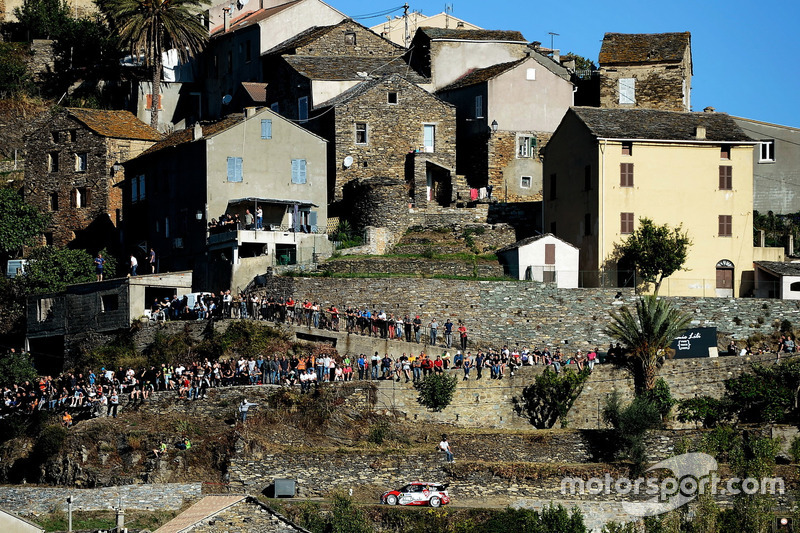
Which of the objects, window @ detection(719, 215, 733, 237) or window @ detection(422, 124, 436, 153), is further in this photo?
window @ detection(422, 124, 436, 153)

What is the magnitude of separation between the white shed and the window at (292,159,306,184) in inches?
387

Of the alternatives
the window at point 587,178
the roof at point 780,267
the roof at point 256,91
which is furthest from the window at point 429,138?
the roof at point 780,267

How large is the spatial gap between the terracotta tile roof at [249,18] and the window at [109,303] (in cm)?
2419

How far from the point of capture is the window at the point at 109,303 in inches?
2717

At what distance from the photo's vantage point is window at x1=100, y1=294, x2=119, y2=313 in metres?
69.0

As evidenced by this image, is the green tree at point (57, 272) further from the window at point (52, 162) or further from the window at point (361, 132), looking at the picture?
the window at point (361, 132)

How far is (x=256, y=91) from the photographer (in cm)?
8500

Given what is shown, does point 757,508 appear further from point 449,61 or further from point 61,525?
point 449,61

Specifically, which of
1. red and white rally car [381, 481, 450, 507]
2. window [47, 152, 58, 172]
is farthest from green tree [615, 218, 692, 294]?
window [47, 152, 58, 172]

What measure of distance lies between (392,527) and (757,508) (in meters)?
11.6

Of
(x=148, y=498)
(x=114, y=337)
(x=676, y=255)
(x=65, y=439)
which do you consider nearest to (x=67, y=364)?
(x=114, y=337)

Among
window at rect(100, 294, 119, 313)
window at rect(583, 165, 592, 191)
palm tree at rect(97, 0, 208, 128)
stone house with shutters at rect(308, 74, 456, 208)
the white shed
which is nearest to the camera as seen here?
window at rect(100, 294, 119, 313)

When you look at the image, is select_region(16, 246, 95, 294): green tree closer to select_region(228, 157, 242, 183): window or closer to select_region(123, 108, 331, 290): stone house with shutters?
select_region(123, 108, 331, 290): stone house with shutters

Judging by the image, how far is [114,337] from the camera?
6806 centimetres
